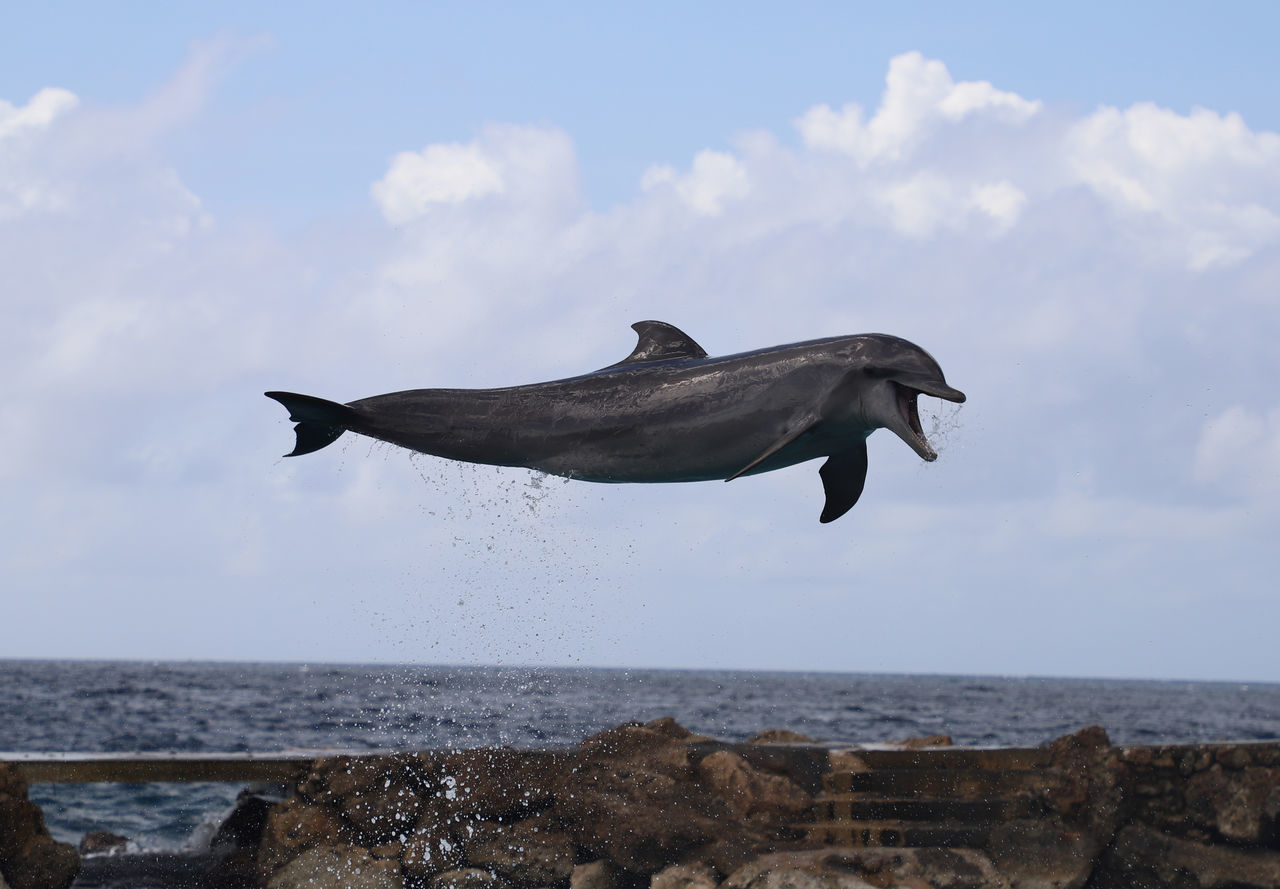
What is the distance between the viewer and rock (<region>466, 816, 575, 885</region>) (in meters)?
9.32

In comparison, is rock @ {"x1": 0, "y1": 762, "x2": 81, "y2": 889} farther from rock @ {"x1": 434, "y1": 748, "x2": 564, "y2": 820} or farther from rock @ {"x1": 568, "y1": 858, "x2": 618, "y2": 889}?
rock @ {"x1": 568, "y1": 858, "x2": 618, "y2": 889}

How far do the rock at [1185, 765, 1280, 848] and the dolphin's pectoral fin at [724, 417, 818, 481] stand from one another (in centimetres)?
623

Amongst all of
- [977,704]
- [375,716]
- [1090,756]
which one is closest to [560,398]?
[1090,756]

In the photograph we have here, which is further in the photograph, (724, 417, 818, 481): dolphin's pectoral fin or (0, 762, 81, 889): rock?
(0, 762, 81, 889): rock

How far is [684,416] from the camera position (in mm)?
6465

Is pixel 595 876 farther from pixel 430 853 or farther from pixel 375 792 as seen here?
pixel 375 792

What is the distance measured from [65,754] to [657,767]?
4.89 meters

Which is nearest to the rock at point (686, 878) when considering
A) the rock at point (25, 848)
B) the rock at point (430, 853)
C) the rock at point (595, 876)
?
the rock at point (595, 876)

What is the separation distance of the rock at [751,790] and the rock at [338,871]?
250 cm

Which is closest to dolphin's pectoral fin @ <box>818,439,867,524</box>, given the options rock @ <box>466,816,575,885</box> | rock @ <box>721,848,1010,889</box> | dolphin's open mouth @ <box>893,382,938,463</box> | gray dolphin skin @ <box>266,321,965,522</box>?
gray dolphin skin @ <box>266,321,965,522</box>

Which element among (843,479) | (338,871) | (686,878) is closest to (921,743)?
(686,878)

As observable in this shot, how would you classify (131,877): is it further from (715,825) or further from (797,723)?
(797,723)

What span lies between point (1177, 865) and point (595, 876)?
4754 mm

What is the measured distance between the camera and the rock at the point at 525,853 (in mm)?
9320
